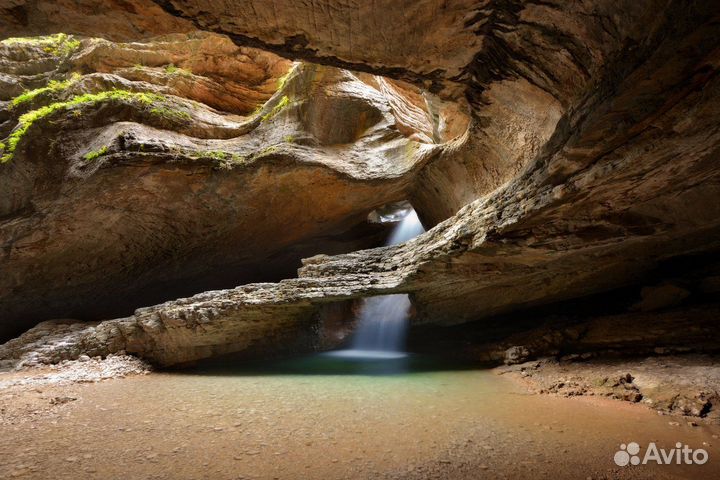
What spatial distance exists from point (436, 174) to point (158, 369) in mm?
8405

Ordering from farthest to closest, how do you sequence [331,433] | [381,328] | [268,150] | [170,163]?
[381,328] < [268,150] < [170,163] < [331,433]

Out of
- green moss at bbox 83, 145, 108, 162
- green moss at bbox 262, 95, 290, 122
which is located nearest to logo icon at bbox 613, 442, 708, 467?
green moss at bbox 83, 145, 108, 162

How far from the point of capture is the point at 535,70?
156 inches

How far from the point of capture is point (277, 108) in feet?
31.6

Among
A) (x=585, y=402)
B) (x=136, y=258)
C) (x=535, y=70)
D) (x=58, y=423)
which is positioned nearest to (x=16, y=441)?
(x=58, y=423)

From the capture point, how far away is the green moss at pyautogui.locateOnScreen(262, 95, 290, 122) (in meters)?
9.55

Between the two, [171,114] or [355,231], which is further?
[355,231]

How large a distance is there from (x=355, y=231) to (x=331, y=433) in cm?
1066

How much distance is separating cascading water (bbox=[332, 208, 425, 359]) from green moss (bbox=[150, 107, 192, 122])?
7.92m

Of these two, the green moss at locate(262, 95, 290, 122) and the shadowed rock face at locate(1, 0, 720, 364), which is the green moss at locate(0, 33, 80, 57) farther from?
the shadowed rock face at locate(1, 0, 720, 364)

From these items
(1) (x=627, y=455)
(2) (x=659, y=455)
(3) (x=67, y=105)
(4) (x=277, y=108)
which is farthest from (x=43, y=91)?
(2) (x=659, y=455)

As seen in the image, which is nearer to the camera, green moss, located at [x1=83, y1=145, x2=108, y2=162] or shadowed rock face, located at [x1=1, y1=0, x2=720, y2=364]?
shadowed rock face, located at [x1=1, y1=0, x2=720, y2=364]

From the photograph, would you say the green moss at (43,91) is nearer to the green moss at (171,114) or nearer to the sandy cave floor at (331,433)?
the green moss at (171,114)

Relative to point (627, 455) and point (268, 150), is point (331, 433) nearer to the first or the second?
point (627, 455)
